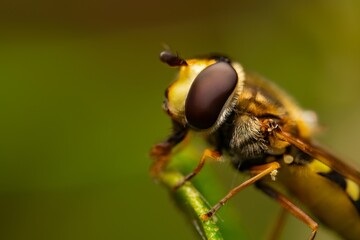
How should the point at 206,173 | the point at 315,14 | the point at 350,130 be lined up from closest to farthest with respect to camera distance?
the point at 206,173 < the point at 350,130 < the point at 315,14

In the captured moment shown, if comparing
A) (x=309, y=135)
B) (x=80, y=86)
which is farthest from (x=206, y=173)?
(x=80, y=86)

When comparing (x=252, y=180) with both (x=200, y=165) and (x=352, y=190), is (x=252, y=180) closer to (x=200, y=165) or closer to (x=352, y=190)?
(x=200, y=165)

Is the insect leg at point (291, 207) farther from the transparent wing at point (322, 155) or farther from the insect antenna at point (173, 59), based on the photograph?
the insect antenna at point (173, 59)

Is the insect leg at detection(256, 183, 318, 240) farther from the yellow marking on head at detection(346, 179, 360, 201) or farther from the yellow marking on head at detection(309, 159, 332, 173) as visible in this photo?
the yellow marking on head at detection(346, 179, 360, 201)

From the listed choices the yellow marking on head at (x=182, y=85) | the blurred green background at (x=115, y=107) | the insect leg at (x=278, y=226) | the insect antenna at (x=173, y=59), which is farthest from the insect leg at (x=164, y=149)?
the blurred green background at (x=115, y=107)

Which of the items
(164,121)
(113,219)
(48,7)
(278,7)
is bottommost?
(113,219)

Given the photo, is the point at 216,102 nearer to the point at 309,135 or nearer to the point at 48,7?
the point at 309,135
